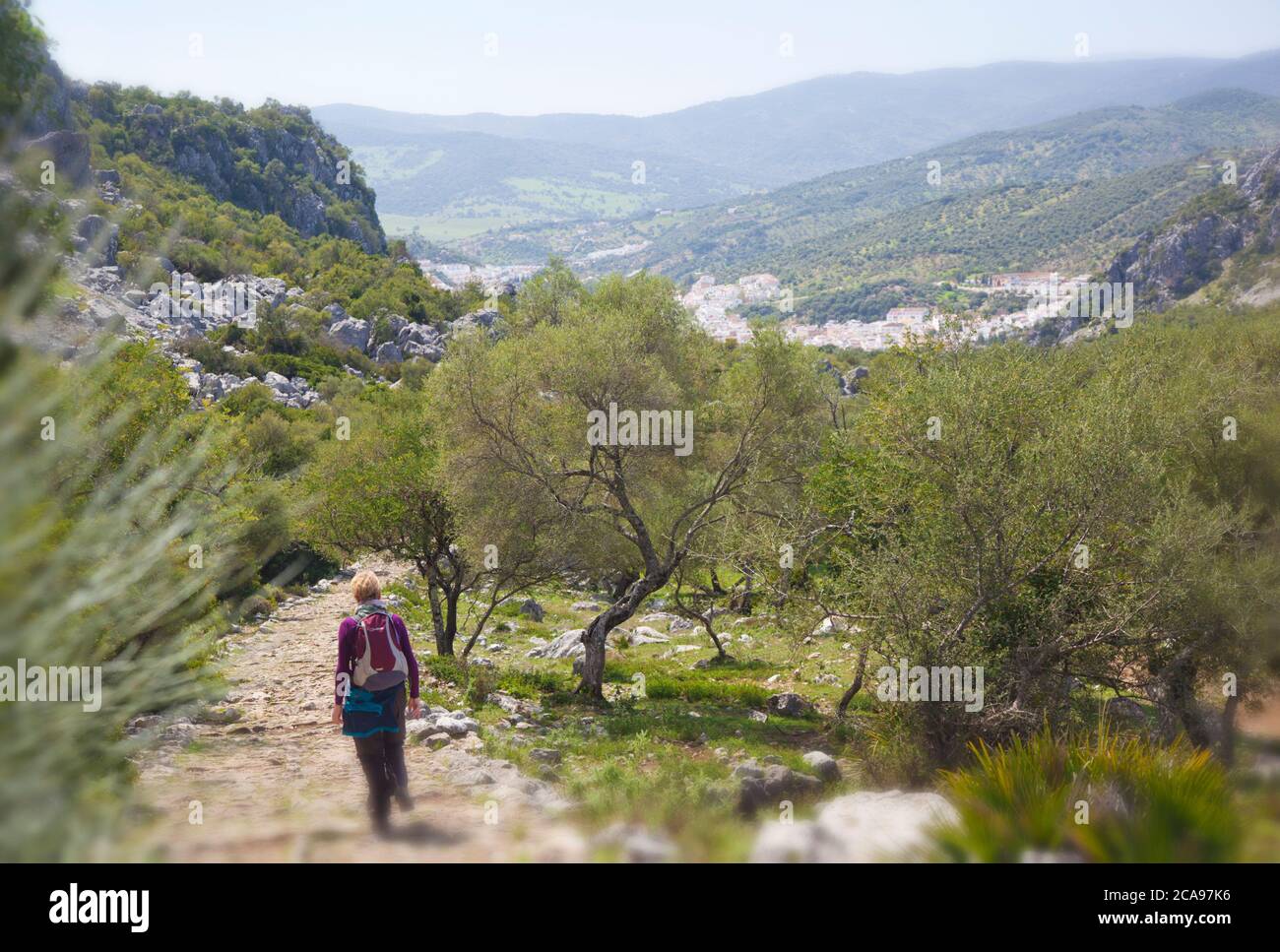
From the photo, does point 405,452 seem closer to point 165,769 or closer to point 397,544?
point 397,544

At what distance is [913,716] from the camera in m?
12.4

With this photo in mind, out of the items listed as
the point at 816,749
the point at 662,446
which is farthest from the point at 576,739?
the point at 662,446

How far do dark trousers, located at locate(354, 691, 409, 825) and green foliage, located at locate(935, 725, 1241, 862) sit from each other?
484 centimetres

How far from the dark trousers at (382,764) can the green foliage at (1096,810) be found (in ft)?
15.9

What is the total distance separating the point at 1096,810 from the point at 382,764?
5.93m

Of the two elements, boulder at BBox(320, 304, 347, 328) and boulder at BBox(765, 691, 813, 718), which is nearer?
boulder at BBox(765, 691, 813, 718)

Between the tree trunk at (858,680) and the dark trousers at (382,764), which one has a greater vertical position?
the dark trousers at (382,764)

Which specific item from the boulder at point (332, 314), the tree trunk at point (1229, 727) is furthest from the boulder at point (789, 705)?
the boulder at point (332, 314)

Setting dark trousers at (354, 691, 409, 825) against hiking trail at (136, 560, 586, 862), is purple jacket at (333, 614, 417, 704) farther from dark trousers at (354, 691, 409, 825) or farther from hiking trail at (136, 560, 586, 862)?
hiking trail at (136, 560, 586, 862)

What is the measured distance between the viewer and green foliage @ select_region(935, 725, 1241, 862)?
4.98m

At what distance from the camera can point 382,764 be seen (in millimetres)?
7441

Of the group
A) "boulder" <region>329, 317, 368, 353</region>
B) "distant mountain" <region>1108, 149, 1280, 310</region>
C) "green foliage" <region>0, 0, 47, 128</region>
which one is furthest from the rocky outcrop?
"green foliage" <region>0, 0, 47, 128</region>

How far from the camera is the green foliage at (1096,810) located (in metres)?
4.98

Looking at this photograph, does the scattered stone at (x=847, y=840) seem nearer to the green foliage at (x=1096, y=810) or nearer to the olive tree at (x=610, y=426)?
the green foliage at (x=1096, y=810)
